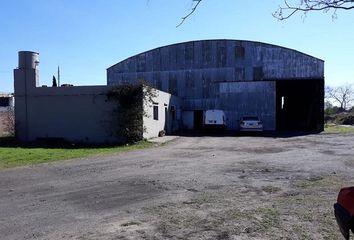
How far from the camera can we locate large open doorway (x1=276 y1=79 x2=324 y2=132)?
4666cm

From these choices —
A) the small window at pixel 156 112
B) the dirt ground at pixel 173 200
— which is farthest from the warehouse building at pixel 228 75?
the dirt ground at pixel 173 200

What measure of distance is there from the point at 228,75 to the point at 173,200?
37098mm

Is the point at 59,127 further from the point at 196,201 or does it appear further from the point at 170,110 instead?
the point at 196,201

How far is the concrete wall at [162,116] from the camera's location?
30.5 metres

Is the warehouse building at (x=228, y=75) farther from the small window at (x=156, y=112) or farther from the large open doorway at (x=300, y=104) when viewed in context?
the small window at (x=156, y=112)

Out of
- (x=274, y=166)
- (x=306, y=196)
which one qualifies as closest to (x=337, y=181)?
(x=306, y=196)

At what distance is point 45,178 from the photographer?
13273 mm

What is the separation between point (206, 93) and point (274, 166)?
30860 mm

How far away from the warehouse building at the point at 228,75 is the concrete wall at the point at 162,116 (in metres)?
1.88

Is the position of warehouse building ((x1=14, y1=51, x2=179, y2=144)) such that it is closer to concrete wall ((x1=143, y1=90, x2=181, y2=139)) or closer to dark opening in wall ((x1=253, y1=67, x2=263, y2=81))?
concrete wall ((x1=143, y1=90, x2=181, y2=139))

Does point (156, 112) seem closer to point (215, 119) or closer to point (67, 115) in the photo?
point (67, 115)

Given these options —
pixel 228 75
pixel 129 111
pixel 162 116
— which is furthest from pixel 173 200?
pixel 228 75

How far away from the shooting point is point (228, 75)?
45.7m

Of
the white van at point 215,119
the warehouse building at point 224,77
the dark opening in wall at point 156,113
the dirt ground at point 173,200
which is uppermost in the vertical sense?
the warehouse building at point 224,77
